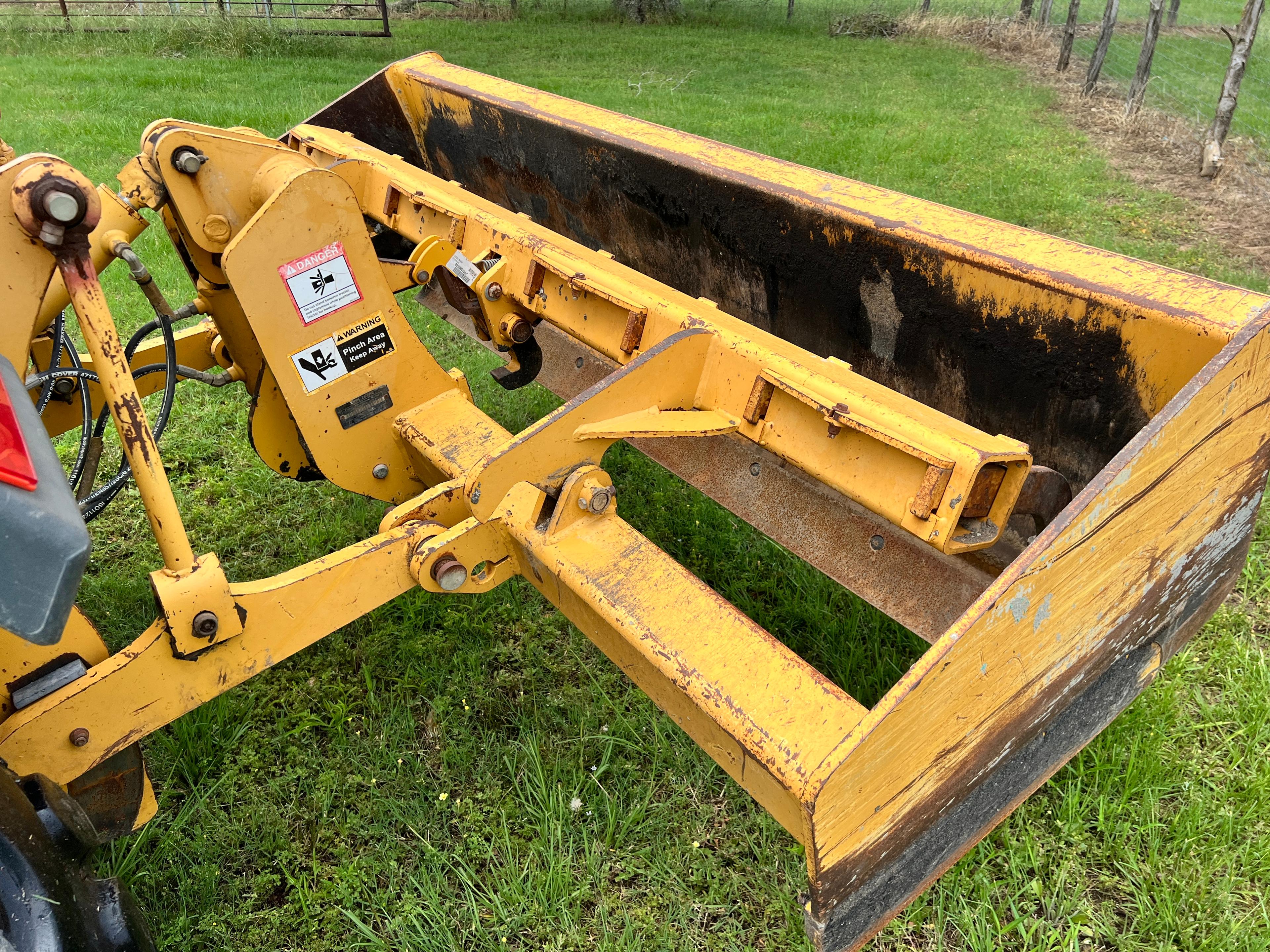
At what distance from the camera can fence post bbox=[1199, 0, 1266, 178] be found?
620cm

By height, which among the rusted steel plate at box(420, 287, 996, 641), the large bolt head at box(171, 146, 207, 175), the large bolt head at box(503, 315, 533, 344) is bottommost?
the rusted steel plate at box(420, 287, 996, 641)

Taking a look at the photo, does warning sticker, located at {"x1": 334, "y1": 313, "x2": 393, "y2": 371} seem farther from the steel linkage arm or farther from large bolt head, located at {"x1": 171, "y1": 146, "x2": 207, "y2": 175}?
large bolt head, located at {"x1": 171, "y1": 146, "x2": 207, "y2": 175}

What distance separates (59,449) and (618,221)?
2.54 meters

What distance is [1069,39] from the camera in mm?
10977

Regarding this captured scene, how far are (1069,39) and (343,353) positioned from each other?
11988 millimetres

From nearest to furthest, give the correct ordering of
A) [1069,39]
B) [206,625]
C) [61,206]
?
[61,206] → [206,625] → [1069,39]

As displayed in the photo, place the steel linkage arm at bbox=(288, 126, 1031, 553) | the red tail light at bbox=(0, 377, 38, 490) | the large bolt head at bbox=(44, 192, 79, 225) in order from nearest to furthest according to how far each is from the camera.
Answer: the red tail light at bbox=(0, 377, 38, 490), the large bolt head at bbox=(44, 192, 79, 225), the steel linkage arm at bbox=(288, 126, 1031, 553)

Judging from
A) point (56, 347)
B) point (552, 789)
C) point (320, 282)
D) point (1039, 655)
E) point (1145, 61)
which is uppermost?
point (320, 282)

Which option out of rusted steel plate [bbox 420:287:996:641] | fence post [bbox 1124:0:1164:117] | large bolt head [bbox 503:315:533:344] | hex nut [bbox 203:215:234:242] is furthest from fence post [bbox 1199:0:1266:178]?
hex nut [bbox 203:215:234:242]

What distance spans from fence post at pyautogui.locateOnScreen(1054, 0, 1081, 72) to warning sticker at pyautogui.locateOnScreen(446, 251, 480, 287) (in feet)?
36.1

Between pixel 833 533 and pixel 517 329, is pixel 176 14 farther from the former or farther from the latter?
pixel 833 533

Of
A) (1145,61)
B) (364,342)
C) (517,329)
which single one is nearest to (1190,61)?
(1145,61)

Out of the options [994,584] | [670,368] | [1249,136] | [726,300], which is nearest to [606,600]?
[670,368]

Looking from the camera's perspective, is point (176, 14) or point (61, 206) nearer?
point (61, 206)
